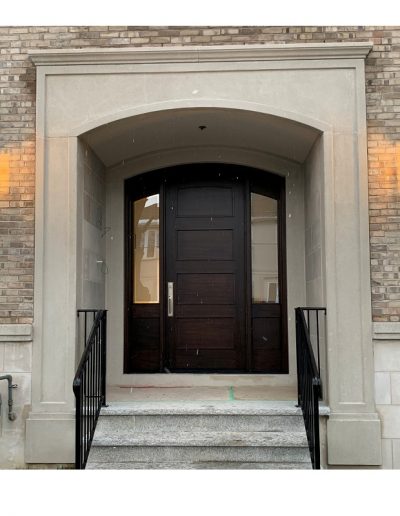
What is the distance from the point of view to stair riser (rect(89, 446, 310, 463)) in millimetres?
4719

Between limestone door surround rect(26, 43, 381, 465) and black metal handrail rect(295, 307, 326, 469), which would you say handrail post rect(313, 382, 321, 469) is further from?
limestone door surround rect(26, 43, 381, 465)

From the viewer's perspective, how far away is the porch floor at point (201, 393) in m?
5.51

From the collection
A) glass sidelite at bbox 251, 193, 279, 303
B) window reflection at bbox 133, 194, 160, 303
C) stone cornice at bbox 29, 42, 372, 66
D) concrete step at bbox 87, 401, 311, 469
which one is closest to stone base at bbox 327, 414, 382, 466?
concrete step at bbox 87, 401, 311, 469

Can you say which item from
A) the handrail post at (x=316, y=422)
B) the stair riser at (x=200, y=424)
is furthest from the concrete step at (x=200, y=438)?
the handrail post at (x=316, y=422)

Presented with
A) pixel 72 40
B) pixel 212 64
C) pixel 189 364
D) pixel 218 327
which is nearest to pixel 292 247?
pixel 218 327

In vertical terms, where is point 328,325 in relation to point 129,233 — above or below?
below

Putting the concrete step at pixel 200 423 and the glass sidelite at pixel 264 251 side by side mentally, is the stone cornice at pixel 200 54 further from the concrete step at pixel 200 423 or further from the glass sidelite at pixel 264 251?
the concrete step at pixel 200 423

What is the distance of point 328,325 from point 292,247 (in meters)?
1.55

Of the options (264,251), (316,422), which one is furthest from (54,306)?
(264,251)

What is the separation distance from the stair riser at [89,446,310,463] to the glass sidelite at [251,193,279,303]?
2.09 m

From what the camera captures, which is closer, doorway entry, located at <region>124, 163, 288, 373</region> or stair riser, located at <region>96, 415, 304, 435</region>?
stair riser, located at <region>96, 415, 304, 435</region>

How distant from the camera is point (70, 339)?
5.06 meters

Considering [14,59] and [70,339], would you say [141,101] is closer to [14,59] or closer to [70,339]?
[14,59]

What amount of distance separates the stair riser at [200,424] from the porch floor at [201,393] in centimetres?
50
